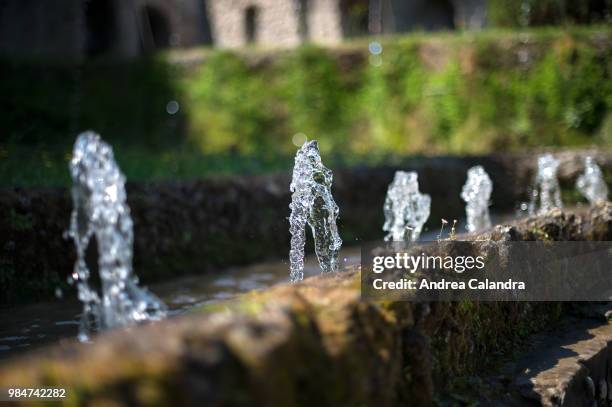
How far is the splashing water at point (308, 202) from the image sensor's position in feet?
15.9

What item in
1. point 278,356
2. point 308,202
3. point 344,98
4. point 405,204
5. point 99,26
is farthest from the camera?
point 99,26

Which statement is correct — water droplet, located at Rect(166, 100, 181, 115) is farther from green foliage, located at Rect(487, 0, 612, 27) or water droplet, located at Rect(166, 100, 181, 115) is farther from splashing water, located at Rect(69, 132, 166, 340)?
splashing water, located at Rect(69, 132, 166, 340)

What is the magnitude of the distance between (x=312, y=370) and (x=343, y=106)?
1279 centimetres

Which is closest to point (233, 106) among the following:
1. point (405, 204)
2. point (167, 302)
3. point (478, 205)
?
point (478, 205)

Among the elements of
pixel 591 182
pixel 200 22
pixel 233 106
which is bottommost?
pixel 591 182

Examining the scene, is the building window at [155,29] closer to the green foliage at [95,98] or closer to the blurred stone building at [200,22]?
the blurred stone building at [200,22]

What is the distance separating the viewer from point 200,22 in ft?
66.5

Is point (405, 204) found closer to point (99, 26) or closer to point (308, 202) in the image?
point (308, 202)

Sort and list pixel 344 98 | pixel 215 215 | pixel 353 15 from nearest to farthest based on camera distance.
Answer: pixel 215 215 < pixel 344 98 < pixel 353 15

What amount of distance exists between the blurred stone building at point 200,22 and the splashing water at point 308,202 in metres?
12.3

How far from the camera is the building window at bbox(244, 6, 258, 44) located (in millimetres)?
19953

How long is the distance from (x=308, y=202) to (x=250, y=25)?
16.0 m

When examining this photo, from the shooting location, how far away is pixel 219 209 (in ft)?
22.8

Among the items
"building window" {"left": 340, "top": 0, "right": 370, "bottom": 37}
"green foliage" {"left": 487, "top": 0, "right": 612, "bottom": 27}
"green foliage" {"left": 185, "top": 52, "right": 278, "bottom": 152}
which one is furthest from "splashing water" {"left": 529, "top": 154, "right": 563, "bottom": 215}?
"building window" {"left": 340, "top": 0, "right": 370, "bottom": 37}
